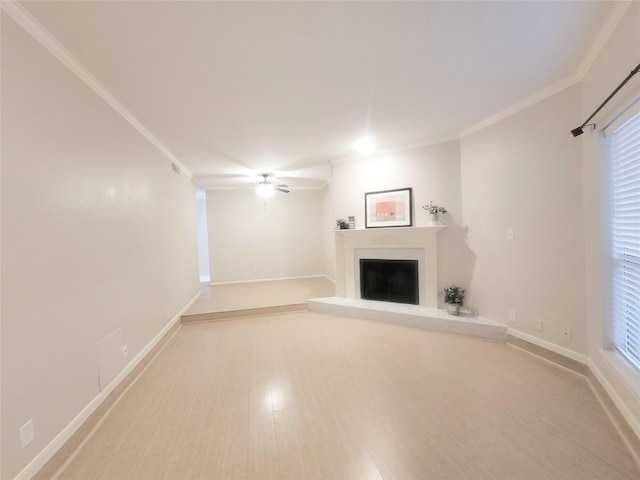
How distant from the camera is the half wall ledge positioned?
3.10m

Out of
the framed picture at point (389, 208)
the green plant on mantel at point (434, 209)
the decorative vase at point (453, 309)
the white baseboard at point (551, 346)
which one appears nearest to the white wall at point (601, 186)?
the white baseboard at point (551, 346)

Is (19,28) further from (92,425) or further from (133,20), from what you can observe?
(92,425)

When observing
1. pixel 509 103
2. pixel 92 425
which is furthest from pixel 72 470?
pixel 509 103

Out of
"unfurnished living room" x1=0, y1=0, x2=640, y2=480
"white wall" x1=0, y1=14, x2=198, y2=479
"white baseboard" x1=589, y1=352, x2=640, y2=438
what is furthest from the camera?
"white baseboard" x1=589, y1=352, x2=640, y2=438

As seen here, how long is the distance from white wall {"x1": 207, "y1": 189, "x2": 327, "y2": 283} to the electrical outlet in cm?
554

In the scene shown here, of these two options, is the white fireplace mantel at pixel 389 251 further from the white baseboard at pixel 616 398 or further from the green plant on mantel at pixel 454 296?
the white baseboard at pixel 616 398

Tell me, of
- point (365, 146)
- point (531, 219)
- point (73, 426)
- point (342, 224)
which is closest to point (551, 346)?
point (531, 219)

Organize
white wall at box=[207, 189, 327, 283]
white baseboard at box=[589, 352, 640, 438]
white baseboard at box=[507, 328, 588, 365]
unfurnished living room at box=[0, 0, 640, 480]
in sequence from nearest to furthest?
unfurnished living room at box=[0, 0, 640, 480], white baseboard at box=[589, 352, 640, 438], white baseboard at box=[507, 328, 588, 365], white wall at box=[207, 189, 327, 283]

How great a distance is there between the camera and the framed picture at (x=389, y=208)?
3.94 m

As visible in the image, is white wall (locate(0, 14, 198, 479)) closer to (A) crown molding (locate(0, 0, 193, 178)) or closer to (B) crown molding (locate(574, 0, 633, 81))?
(A) crown molding (locate(0, 0, 193, 178))

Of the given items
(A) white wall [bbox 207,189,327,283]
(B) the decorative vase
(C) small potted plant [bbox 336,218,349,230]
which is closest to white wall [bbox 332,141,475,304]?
(C) small potted plant [bbox 336,218,349,230]

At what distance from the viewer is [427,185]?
3805 millimetres

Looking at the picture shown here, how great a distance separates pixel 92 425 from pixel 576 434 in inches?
129

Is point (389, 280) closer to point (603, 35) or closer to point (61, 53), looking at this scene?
point (603, 35)
